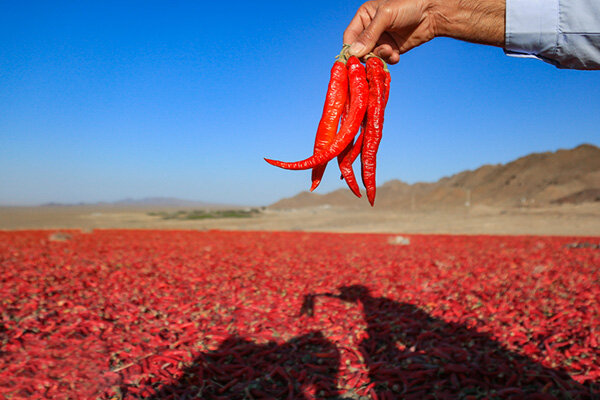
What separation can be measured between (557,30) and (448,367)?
3.71 meters

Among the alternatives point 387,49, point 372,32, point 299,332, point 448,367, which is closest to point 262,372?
point 299,332

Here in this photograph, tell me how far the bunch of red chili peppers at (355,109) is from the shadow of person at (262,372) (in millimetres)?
2720

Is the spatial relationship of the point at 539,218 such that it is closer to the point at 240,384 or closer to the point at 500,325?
the point at 500,325

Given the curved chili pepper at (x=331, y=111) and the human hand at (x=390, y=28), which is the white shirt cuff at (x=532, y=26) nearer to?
the human hand at (x=390, y=28)

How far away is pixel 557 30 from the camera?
151cm

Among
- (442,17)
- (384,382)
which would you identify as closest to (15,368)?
(384,382)

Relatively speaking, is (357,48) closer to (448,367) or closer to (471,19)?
(471,19)

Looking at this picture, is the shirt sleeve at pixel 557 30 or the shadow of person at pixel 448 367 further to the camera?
the shadow of person at pixel 448 367

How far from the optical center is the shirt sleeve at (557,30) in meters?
1.46

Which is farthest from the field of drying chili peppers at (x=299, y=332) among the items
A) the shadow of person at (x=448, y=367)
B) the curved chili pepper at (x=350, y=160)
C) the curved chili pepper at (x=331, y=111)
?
the curved chili pepper at (x=331, y=111)

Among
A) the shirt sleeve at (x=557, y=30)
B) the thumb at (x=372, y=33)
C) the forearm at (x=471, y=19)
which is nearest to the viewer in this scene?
the shirt sleeve at (x=557, y=30)

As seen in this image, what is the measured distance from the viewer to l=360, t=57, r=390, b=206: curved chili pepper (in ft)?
6.44

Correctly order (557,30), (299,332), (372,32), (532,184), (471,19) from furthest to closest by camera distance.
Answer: (532,184), (299,332), (372,32), (471,19), (557,30)

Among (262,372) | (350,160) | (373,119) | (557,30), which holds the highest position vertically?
(557,30)
